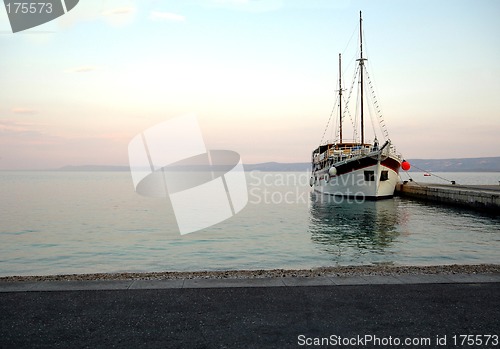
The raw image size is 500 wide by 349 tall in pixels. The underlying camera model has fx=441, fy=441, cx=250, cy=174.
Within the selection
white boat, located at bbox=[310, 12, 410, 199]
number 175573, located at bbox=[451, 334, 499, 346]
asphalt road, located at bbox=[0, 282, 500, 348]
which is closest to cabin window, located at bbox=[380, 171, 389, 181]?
white boat, located at bbox=[310, 12, 410, 199]

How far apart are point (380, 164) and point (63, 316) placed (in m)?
49.4

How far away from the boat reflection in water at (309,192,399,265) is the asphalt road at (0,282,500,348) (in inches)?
419

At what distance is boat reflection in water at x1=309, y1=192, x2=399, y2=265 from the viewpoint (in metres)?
18.4

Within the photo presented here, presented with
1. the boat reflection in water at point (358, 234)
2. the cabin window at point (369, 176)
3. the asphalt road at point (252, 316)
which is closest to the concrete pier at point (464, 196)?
the boat reflection in water at point (358, 234)

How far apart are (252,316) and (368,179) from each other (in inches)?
1948

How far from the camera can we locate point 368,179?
52.9 m

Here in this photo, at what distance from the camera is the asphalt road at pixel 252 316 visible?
15.7ft

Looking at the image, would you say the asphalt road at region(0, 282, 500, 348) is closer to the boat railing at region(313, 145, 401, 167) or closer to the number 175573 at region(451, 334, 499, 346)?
the number 175573 at region(451, 334, 499, 346)

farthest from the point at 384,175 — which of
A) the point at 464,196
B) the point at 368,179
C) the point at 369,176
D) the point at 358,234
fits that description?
the point at 358,234

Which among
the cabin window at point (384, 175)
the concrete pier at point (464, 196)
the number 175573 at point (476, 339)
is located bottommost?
the concrete pier at point (464, 196)

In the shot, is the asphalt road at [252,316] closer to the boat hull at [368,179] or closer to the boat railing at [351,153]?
the boat railing at [351,153]

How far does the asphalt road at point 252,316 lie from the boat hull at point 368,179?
151 ft

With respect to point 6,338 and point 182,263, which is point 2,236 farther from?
point 6,338

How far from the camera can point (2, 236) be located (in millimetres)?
29078
